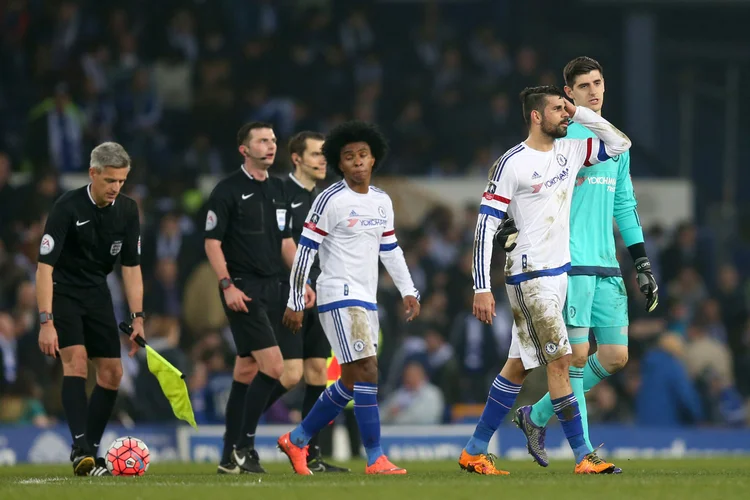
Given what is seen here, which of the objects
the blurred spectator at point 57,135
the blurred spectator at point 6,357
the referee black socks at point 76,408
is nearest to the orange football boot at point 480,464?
the referee black socks at point 76,408

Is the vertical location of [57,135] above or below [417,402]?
above

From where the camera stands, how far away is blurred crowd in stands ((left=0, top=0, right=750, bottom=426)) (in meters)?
17.5

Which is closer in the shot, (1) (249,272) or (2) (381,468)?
(2) (381,468)

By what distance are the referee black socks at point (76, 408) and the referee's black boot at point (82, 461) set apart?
0.08 ft

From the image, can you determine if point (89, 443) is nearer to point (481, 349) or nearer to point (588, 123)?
point (588, 123)

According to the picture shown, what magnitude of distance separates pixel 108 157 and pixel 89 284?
3.37 ft

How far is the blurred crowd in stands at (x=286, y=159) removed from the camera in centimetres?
1747

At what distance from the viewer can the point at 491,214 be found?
32.3ft

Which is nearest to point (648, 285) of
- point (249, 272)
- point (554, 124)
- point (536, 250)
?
point (536, 250)

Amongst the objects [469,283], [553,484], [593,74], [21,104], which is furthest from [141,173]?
[553,484]

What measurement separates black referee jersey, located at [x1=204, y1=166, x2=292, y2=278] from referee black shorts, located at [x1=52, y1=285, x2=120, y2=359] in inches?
38.9

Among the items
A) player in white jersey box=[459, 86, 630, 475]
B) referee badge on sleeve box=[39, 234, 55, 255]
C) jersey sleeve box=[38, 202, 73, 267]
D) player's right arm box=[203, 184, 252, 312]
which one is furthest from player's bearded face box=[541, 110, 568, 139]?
referee badge on sleeve box=[39, 234, 55, 255]

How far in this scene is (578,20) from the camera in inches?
1065

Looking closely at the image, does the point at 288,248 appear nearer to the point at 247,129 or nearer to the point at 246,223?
the point at 246,223
